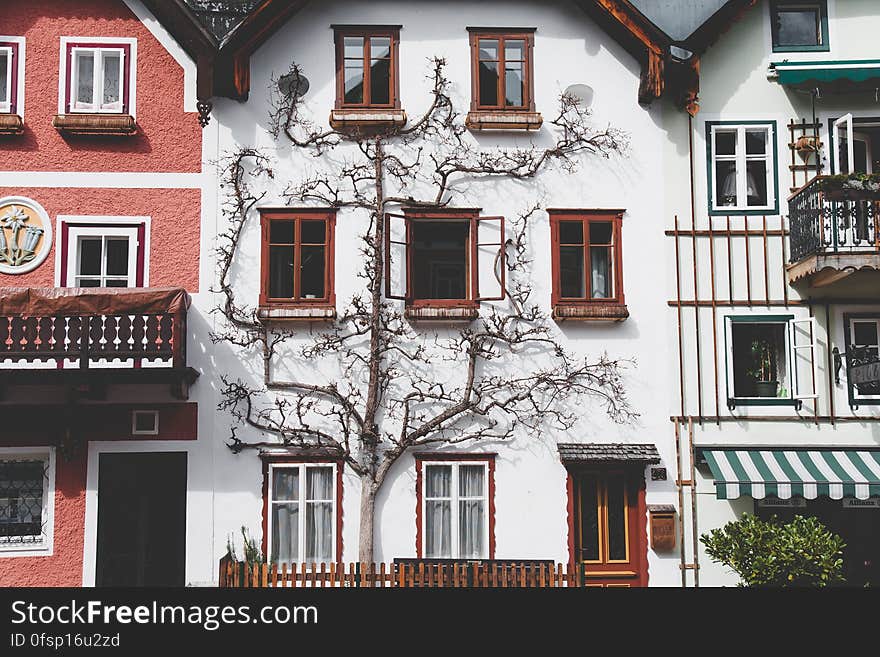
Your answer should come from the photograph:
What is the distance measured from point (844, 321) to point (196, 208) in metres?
10.2

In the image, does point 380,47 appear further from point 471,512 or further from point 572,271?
point 471,512

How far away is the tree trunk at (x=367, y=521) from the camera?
14.1 m

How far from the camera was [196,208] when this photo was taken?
14836 millimetres

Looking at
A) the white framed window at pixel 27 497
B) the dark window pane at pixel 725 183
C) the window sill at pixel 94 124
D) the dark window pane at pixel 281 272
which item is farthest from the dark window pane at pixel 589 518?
the window sill at pixel 94 124

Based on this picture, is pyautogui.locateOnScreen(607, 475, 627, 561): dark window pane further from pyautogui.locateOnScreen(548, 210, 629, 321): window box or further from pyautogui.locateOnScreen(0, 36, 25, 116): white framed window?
pyautogui.locateOnScreen(0, 36, 25, 116): white framed window

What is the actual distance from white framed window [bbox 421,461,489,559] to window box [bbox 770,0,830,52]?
8.29m

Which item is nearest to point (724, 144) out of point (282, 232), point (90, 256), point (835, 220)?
point (835, 220)

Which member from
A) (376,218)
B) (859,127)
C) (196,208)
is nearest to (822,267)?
(859,127)

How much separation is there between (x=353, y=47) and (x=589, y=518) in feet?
26.9

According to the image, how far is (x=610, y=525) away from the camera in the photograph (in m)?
14.5

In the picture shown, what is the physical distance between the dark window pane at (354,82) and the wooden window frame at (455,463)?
5.67 metres

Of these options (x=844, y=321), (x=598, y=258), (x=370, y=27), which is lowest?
(x=844, y=321)

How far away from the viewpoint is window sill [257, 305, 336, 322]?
14562mm

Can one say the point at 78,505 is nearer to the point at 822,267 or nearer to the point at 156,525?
the point at 156,525
